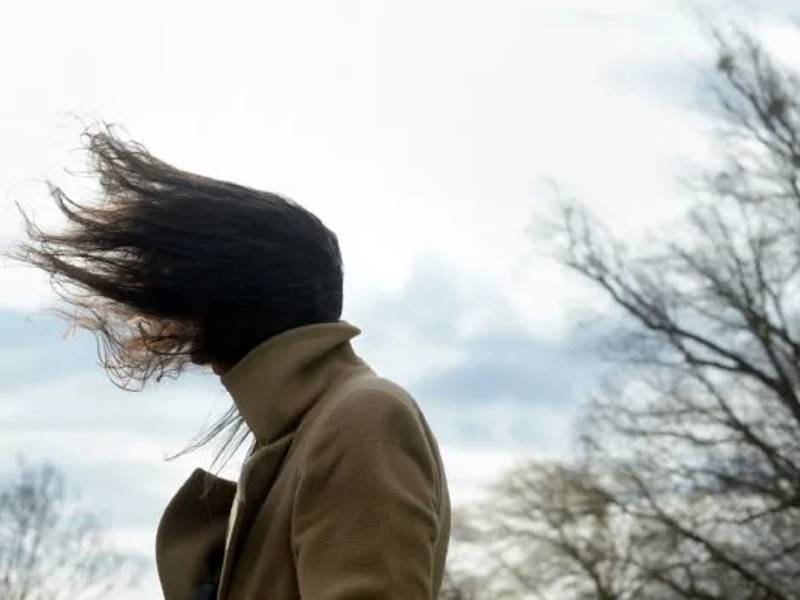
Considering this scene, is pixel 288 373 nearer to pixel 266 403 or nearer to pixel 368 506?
pixel 266 403

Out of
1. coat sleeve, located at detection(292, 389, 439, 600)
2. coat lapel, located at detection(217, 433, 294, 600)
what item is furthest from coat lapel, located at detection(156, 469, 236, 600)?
coat sleeve, located at detection(292, 389, 439, 600)

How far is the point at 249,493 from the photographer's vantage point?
2.11 meters

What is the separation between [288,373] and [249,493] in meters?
0.14

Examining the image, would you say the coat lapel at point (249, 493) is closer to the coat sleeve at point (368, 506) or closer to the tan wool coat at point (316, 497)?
the tan wool coat at point (316, 497)

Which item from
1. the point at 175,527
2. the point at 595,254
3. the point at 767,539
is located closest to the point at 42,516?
the point at 595,254

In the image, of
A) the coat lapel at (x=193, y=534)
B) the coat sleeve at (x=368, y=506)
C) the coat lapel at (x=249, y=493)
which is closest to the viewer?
the coat sleeve at (x=368, y=506)

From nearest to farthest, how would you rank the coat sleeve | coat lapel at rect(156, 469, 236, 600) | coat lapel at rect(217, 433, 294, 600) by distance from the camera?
the coat sleeve < coat lapel at rect(217, 433, 294, 600) < coat lapel at rect(156, 469, 236, 600)

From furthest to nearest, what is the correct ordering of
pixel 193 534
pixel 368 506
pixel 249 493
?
pixel 193 534 < pixel 249 493 < pixel 368 506

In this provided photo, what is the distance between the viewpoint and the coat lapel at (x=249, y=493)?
2098 mm

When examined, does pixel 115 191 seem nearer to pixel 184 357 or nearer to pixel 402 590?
pixel 184 357

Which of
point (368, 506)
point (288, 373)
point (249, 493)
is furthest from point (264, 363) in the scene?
point (368, 506)

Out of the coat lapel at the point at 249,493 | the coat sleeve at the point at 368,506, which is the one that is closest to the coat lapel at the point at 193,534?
the coat lapel at the point at 249,493

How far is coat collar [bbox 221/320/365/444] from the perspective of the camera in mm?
2111

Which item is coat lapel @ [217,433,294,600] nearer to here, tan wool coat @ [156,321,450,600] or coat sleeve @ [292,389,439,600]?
tan wool coat @ [156,321,450,600]
